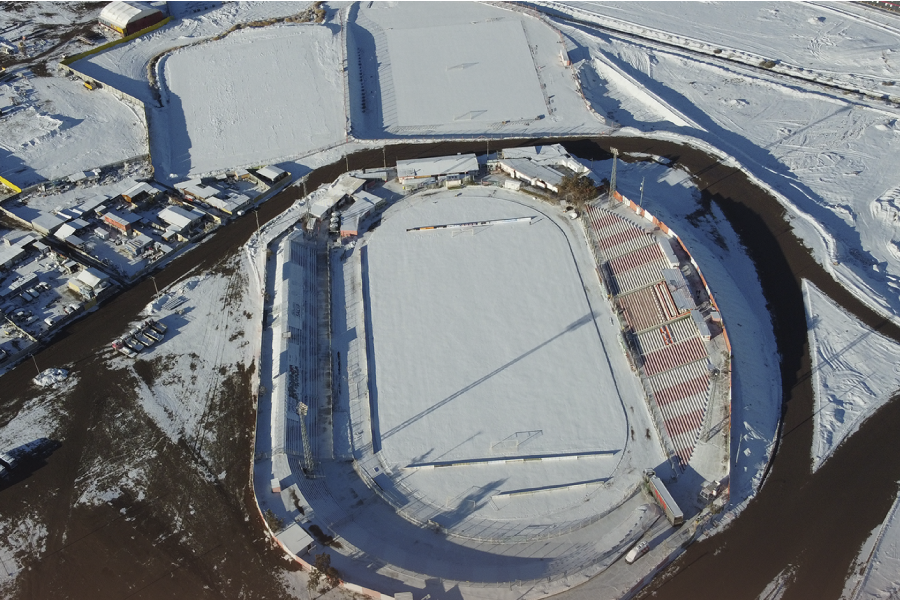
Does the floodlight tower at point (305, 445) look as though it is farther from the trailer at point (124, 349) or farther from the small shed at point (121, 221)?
the small shed at point (121, 221)

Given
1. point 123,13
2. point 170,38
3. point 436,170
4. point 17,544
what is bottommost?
point 17,544

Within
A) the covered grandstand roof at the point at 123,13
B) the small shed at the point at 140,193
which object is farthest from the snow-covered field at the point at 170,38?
the small shed at the point at 140,193

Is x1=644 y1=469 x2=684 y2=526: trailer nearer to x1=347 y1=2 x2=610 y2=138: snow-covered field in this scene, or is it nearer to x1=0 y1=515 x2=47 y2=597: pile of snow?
x1=0 y1=515 x2=47 y2=597: pile of snow

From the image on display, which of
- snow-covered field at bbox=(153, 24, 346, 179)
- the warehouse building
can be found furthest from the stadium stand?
the warehouse building

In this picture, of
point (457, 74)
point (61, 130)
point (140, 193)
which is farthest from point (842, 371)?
point (61, 130)

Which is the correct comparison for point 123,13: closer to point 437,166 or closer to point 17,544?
point 437,166

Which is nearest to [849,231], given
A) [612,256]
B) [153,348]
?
[612,256]
